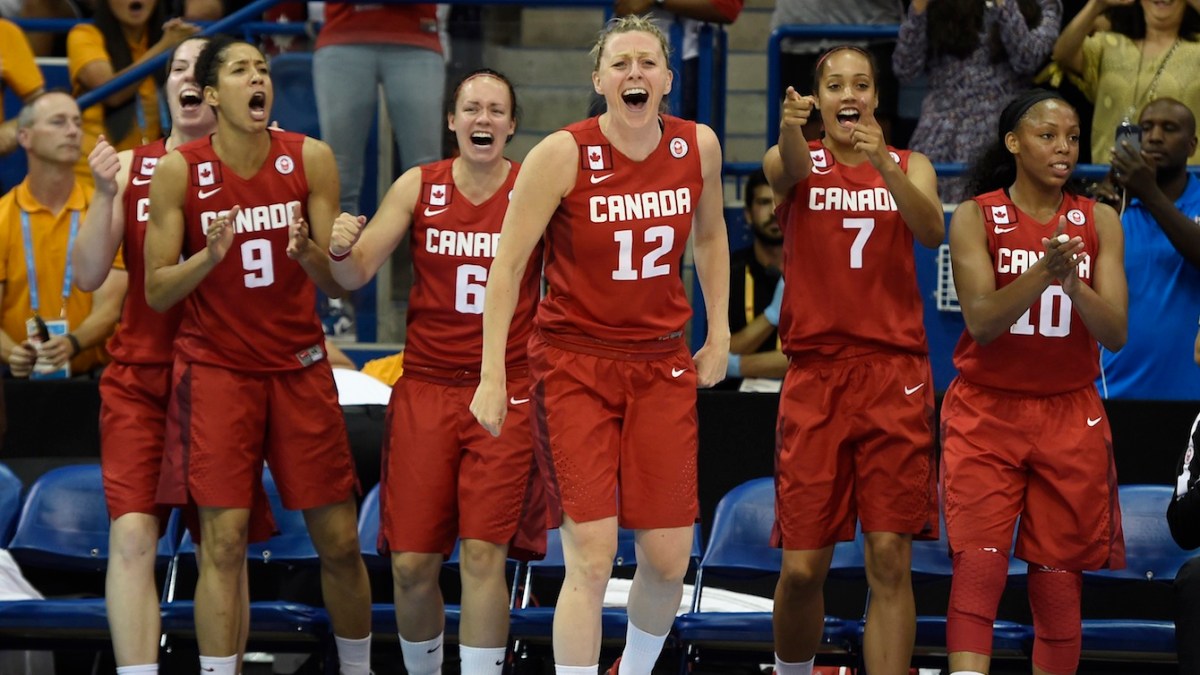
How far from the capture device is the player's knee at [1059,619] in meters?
5.42

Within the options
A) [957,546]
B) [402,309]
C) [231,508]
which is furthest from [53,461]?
[957,546]

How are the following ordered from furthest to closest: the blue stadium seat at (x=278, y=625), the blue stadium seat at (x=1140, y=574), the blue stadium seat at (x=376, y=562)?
the blue stadium seat at (x=376, y=562), the blue stadium seat at (x=278, y=625), the blue stadium seat at (x=1140, y=574)

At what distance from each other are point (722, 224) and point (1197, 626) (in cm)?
184

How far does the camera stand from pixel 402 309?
763 centimetres

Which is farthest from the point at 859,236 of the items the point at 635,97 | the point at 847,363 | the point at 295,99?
the point at 295,99

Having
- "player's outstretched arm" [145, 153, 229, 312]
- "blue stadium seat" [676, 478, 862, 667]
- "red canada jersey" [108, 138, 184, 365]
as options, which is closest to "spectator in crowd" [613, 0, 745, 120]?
"blue stadium seat" [676, 478, 862, 667]

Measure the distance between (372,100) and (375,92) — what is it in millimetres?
48

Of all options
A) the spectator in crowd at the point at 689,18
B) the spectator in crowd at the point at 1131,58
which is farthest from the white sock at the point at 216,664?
the spectator in crowd at the point at 1131,58

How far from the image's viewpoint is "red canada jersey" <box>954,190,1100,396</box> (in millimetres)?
5504

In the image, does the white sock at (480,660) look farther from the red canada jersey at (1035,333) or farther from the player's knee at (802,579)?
the red canada jersey at (1035,333)

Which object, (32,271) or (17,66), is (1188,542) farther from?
(17,66)

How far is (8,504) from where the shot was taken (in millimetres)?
6715

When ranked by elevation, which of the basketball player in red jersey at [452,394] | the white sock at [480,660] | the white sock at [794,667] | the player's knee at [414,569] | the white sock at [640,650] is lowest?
the white sock at [794,667]

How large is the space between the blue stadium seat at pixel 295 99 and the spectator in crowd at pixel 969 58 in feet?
8.49
